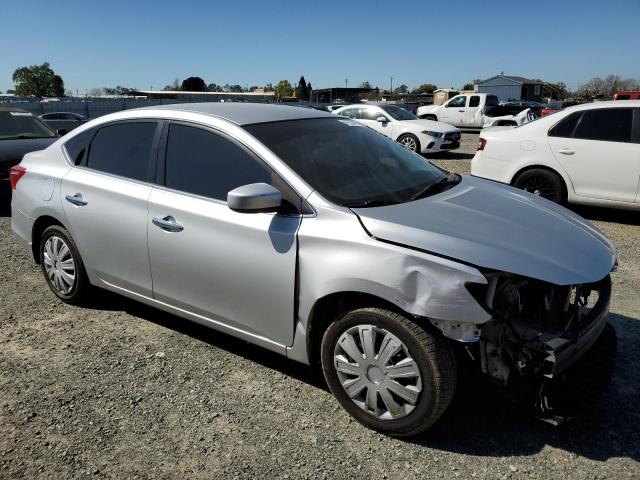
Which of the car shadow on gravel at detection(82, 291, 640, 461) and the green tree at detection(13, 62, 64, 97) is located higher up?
the green tree at detection(13, 62, 64, 97)

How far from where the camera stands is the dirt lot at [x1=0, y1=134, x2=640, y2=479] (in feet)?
8.46

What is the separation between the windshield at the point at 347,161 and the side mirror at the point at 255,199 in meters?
0.25

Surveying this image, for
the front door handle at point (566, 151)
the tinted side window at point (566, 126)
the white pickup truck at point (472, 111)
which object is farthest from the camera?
the white pickup truck at point (472, 111)

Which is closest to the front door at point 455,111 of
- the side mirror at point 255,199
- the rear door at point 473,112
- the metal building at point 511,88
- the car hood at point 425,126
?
the rear door at point 473,112

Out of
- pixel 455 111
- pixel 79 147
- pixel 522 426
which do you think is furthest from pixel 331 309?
pixel 455 111

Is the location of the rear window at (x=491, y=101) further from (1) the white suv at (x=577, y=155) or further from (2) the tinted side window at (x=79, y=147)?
(2) the tinted side window at (x=79, y=147)

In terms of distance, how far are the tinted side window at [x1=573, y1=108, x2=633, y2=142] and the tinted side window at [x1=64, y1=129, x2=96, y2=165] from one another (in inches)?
236

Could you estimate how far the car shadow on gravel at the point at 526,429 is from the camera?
269 cm

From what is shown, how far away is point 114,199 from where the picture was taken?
371cm

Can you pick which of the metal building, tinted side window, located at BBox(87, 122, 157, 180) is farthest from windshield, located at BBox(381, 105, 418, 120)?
the metal building

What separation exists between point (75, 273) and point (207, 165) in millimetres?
1665

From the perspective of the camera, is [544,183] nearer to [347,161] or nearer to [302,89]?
[347,161]

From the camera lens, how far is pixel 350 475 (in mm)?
2523

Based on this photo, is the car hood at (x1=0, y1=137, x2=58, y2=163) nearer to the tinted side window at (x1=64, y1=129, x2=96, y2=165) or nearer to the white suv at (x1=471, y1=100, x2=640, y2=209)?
the tinted side window at (x1=64, y1=129, x2=96, y2=165)
